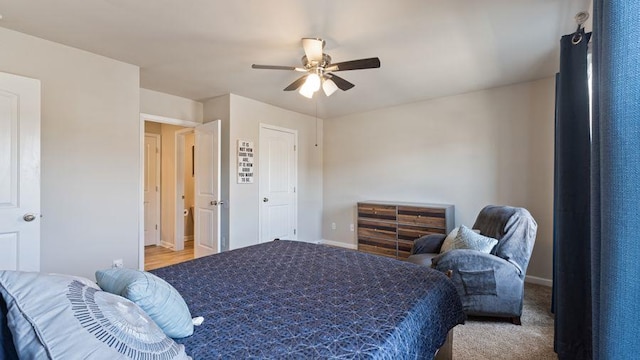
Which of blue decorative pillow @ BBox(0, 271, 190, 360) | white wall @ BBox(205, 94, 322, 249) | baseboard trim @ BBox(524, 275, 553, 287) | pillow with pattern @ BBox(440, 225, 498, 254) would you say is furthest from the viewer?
white wall @ BBox(205, 94, 322, 249)

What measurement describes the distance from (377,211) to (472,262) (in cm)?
211

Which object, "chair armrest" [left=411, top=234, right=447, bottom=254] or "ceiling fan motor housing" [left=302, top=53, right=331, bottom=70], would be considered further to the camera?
"chair armrest" [left=411, top=234, right=447, bottom=254]

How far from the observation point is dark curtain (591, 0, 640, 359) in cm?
56

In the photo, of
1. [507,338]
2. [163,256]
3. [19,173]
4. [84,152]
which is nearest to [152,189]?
[163,256]

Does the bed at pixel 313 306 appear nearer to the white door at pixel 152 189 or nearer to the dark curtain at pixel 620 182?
the dark curtain at pixel 620 182

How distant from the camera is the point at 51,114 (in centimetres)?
258

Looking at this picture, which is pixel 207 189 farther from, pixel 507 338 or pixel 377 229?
pixel 507 338

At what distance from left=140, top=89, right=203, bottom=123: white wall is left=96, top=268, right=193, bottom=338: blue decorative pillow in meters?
3.38

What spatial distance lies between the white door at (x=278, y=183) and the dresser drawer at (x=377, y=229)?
4.03ft

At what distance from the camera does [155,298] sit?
3.46ft

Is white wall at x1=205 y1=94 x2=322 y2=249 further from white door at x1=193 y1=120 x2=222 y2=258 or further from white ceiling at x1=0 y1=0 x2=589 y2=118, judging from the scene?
white ceiling at x1=0 y1=0 x2=589 y2=118

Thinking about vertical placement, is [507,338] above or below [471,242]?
below

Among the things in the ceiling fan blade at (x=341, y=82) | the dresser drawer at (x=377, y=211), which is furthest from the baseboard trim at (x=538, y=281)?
the ceiling fan blade at (x=341, y=82)

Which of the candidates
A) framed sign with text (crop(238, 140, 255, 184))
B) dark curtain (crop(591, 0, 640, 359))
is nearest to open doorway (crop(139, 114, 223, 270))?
framed sign with text (crop(238, 140, 255, 184))
